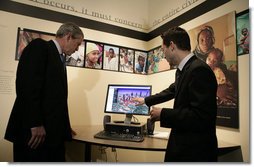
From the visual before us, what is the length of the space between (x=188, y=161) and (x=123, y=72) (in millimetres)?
1283

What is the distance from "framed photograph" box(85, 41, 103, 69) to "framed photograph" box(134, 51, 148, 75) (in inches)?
15.4

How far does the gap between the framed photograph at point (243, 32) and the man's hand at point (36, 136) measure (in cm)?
132

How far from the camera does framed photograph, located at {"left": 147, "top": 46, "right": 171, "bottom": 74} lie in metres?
1.91

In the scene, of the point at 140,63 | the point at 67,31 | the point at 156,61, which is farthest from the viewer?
the point at 140,63

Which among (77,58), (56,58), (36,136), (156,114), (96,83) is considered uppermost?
(77,58)

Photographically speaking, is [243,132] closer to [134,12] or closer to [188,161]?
[188,161]

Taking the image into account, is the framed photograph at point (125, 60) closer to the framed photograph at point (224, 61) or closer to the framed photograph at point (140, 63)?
the framed photograph at point (140, 63)

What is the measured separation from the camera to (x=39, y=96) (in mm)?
1096

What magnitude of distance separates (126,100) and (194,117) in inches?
30.9

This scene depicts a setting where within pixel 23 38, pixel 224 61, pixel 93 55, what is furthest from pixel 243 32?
pixel 23 38

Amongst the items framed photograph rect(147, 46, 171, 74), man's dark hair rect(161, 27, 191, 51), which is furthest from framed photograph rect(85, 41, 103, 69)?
man's dark hair rect(161, 27, 191, 51)

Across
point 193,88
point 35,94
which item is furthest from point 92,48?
point 193,88

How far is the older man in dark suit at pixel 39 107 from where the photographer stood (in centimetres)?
→ 108

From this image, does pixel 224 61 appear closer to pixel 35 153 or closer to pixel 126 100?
pixel 126 100
